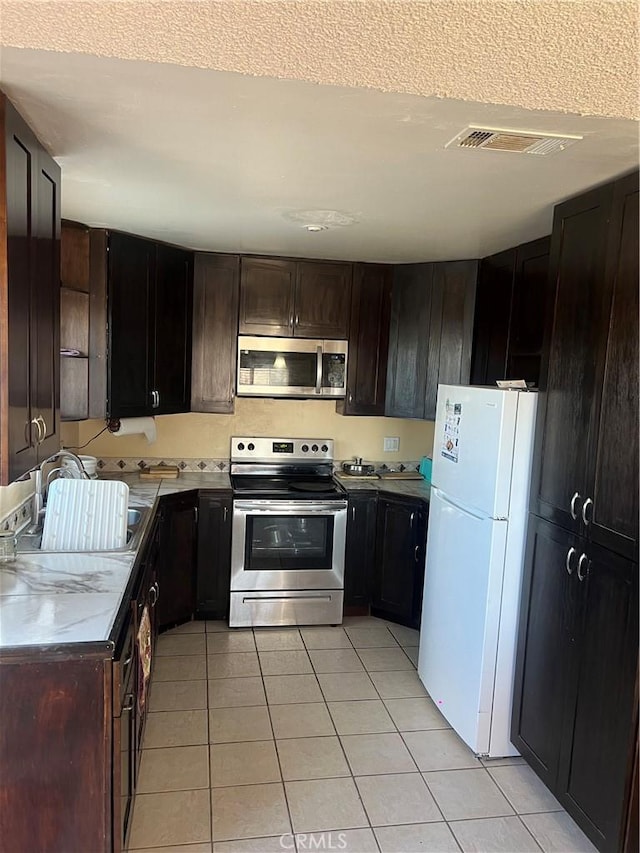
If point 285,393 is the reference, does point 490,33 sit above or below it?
above

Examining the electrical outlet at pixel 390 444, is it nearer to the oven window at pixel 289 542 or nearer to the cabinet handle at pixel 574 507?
the oven window at pixel 289 542

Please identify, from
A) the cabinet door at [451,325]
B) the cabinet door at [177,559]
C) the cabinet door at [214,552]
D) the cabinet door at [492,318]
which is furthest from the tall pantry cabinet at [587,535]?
the cabinet door at [177,559]

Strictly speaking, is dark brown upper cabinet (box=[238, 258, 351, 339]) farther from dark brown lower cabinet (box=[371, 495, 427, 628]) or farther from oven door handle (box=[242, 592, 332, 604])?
oven door handle (box=[242, 592, 332, 604])

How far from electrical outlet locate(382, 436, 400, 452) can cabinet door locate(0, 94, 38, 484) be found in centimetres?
290

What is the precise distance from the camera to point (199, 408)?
3818 millimetres

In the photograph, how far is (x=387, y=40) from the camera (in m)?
0.99

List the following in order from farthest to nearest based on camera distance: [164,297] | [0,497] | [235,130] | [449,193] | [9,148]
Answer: [164,297]
[0,497]
[449,193]
[235,130]
[9,148]

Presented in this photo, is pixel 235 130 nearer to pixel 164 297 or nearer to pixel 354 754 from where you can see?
pixel 164 297

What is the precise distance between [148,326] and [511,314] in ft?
6.44

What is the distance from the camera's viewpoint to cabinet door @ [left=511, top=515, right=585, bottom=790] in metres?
2.17

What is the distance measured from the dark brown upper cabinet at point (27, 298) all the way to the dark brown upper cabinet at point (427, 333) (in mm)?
2261

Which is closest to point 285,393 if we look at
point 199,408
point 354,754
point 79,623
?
point 199,408

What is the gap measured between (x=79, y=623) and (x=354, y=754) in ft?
4.72

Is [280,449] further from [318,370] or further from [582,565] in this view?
[582,565]
